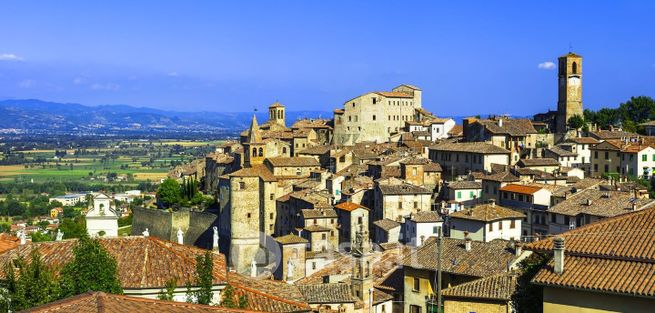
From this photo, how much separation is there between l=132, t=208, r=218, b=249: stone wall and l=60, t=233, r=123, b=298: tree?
49820 millimetres

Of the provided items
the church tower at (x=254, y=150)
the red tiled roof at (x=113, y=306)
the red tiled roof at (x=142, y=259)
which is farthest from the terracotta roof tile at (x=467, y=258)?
the church tower at (x=254, y=150)

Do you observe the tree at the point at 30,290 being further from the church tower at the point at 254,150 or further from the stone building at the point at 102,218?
the church tower at the point at 254,150

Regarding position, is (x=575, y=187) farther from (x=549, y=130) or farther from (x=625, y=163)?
(x=549, y=130)

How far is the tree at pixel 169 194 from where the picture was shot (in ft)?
262

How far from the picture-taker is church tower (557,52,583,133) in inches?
3349

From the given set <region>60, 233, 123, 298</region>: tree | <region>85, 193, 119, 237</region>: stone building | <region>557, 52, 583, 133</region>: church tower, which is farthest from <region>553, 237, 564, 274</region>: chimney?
<region>557, 52, 583, 133</region>: church tower

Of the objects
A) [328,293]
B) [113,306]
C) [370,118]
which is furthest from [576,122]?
[113,306]

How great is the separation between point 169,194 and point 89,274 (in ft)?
210

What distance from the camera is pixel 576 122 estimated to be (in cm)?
8144

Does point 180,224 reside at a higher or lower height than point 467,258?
lower

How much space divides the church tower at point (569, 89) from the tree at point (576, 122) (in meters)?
1.17

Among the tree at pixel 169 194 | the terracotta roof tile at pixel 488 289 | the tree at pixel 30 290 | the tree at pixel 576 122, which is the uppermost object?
the tree at pixel 576 122

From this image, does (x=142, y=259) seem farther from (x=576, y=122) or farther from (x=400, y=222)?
(x=576, y=122)

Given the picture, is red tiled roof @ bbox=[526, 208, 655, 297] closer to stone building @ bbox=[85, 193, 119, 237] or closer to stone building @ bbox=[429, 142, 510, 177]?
stone building @ bbox=[85, 193, 119, 237]
